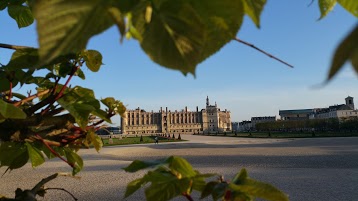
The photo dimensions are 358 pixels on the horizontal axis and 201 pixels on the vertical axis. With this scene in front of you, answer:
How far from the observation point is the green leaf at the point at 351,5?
0.84 feet

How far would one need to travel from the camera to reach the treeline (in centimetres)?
2867

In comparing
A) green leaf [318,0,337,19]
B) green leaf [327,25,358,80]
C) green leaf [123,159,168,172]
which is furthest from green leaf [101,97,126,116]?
green leaf [327,25,358,80]

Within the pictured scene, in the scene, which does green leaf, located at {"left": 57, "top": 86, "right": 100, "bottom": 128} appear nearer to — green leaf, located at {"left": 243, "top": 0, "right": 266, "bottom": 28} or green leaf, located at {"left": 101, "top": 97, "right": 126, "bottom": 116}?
green leaf, located at {"left": 101, "top": 97, "right": 126, "bottom": 116}

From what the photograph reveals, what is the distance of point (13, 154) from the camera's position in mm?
679

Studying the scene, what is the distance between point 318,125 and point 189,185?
126 ft

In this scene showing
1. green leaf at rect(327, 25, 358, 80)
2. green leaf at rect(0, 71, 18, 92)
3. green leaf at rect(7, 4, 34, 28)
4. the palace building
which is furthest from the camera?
the palace building

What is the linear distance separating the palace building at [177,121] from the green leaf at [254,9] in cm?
5509

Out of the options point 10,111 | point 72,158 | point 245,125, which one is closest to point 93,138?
point 72,158

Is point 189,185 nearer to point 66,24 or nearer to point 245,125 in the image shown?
point 66,24

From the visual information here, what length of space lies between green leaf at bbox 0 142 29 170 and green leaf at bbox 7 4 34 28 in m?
0.32

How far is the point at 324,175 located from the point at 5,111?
6.13m

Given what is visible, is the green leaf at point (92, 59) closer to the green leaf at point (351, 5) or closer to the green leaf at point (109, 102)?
the green leaf at point (109, 102)

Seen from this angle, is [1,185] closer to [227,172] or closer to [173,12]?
[227,172]

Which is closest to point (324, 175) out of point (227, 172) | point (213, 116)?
point (227, 172)
